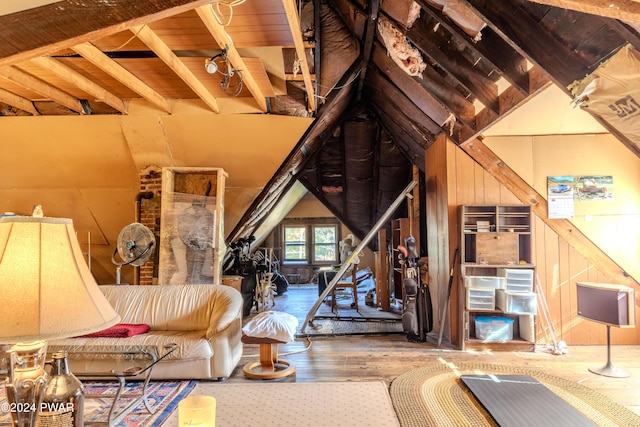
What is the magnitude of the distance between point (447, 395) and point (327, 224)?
26.2 ft

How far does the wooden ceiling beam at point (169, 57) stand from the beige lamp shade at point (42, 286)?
2.09m

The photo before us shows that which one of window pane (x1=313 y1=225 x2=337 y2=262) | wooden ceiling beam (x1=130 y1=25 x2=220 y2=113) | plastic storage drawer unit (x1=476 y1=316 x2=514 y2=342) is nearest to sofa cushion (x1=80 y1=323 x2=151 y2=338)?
wooden ceiling beam (x1=130 y1=25 x2=220 y2=113)

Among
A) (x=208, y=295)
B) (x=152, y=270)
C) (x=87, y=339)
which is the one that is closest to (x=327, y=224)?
(x=152, y=270)

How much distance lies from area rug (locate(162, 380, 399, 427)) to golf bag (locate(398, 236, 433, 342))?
1.46 m

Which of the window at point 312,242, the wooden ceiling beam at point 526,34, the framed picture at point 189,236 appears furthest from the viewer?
the window at point 312,242

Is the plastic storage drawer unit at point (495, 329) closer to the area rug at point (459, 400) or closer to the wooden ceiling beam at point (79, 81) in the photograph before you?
the area rug at point (459, 400)

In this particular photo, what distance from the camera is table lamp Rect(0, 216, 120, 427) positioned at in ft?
3.00

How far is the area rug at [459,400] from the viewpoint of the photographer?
8.40 feet

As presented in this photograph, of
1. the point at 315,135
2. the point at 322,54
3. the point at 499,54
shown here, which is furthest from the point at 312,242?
the point at 499,54

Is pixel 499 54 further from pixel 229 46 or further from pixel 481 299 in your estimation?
pixel 481 299

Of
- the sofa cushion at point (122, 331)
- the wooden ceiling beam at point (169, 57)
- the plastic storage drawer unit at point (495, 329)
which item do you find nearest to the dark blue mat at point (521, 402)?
the plastic storage drawer unit at point (495, 329)

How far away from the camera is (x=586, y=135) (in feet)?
→ 14.3

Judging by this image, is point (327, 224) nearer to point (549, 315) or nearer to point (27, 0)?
point (549, 315)

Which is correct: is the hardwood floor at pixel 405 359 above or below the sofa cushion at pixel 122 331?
below
